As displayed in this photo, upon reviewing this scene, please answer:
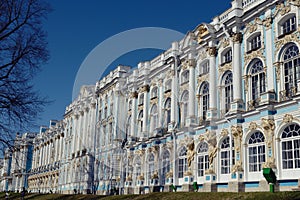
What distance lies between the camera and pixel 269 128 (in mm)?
22172

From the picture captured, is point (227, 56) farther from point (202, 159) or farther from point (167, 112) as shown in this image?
point (167, 112)

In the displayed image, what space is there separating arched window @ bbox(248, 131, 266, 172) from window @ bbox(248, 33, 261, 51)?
5608 millimetres

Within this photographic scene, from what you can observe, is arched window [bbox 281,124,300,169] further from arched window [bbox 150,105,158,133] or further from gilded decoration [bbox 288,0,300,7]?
arched window [bbox 150,105,158,133]

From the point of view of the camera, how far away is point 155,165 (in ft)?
115

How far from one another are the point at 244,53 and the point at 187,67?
7.13 m

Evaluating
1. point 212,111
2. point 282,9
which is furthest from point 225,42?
point 282,9

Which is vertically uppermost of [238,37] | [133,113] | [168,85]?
[238,37]

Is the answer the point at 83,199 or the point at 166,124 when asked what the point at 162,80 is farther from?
the point at 83,199

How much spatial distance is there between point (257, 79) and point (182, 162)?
981 cm

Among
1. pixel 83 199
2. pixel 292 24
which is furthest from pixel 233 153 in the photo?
pixel 83 199

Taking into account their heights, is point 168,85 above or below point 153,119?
above

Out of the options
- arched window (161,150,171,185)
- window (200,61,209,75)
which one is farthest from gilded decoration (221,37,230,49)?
arched window (161,150,171,185)

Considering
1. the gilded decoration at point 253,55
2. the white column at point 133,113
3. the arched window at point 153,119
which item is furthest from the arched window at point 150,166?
the gilded decoration at point 253,55

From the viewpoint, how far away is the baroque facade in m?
22.1
